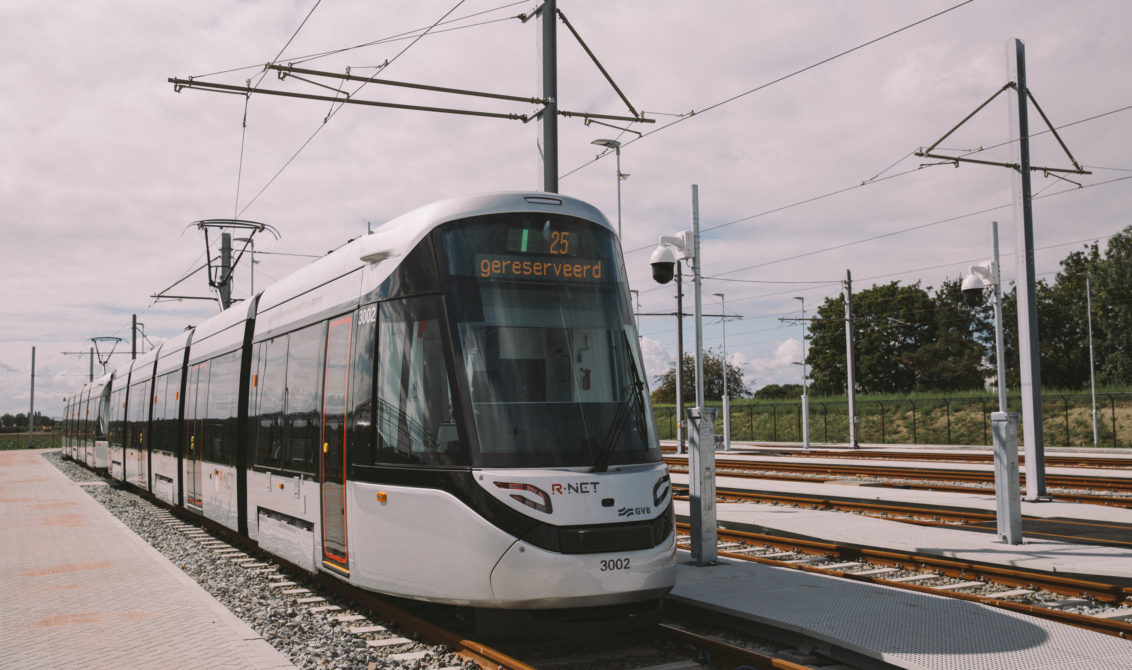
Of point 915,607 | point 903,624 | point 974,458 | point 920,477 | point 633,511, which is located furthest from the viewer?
point 974,458

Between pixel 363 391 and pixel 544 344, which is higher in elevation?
pixel 544 344

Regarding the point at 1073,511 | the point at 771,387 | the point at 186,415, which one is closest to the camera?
the point at 1073,511

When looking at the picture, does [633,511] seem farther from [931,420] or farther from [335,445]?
[931,420]

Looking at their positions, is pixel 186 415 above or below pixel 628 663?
above

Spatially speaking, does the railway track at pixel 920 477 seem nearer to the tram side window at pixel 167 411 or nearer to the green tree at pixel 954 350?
the tram side window at pixel 167 411

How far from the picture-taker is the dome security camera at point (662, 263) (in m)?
11.9

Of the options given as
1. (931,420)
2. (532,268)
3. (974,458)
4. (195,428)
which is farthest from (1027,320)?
(931,420)

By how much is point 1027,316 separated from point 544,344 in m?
11.7

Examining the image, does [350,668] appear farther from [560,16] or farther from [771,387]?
[771,387]

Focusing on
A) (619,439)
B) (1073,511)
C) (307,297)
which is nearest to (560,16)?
(307,297)

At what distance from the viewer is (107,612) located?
8.52 meters

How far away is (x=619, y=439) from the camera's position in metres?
7.08

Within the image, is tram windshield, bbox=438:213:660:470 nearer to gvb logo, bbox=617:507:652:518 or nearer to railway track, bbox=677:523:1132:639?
gvb logo, bbox=617:507:652:518

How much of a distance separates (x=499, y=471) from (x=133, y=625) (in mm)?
3702
